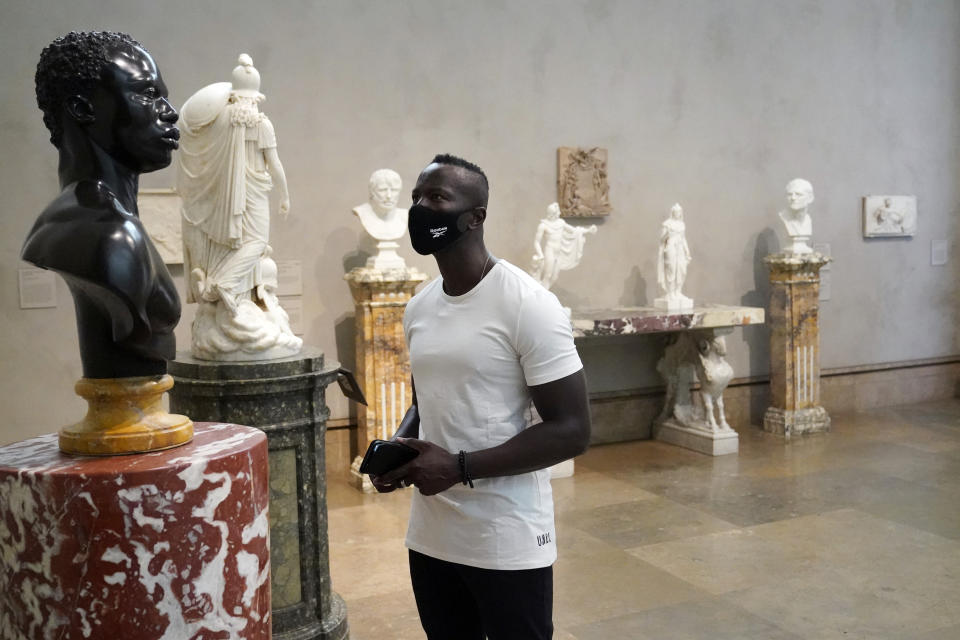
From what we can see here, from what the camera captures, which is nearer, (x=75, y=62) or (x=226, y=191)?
(x=75, y=62)

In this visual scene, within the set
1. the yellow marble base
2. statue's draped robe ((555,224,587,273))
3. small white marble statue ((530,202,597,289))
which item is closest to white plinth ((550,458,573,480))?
small white marble statue ((530,202,597,289))

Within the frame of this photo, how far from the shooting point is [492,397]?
2.26 metres

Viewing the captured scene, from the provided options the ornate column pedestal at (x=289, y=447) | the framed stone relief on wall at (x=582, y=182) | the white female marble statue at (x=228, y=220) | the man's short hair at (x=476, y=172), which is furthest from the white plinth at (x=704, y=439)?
the man's short hair at (x=476, y=172)

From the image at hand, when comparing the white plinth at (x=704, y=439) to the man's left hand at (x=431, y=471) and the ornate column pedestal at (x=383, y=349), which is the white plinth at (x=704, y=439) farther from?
the man's left hand at (x=431, y=471)

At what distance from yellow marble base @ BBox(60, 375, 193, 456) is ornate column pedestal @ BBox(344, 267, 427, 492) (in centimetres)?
419

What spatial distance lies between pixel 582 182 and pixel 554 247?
978 mm

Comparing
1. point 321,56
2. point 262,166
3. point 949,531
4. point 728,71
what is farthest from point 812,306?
point 262,166

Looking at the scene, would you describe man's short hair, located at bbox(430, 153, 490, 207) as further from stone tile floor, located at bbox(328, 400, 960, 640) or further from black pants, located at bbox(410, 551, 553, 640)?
stone tile floor, located at bbox(328, 400, 960, 640)

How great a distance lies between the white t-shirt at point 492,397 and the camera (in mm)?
2201

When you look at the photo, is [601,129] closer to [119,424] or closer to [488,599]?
[488,599]

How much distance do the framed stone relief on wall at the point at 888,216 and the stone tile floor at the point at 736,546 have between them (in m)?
2.42

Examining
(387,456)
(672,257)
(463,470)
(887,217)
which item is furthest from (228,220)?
(887,217)

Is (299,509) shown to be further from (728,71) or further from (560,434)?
(728,71)

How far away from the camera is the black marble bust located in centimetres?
212
